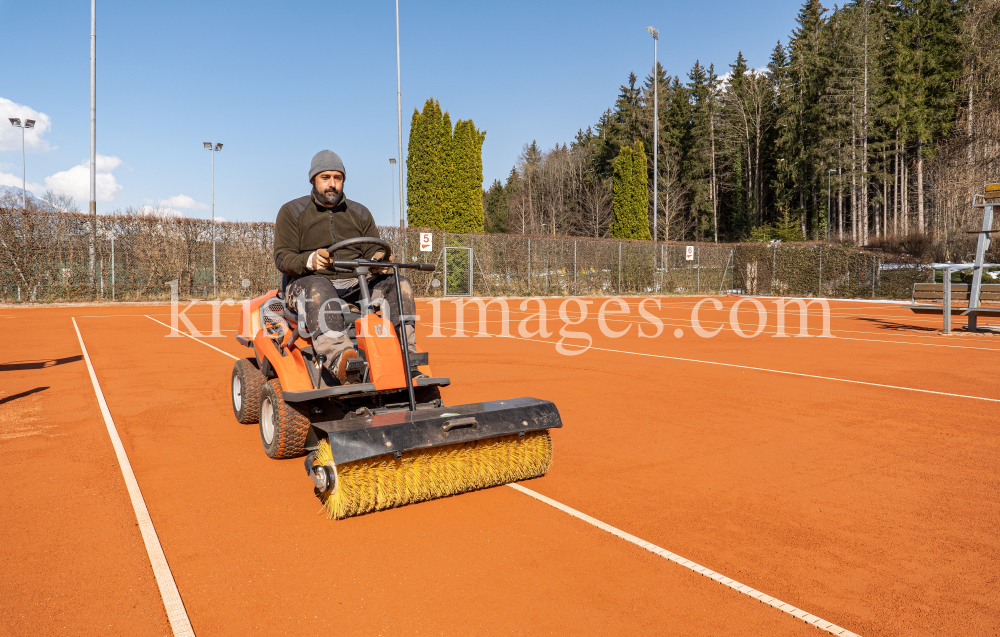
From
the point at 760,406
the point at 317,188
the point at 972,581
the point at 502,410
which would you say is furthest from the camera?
the point at 760,406

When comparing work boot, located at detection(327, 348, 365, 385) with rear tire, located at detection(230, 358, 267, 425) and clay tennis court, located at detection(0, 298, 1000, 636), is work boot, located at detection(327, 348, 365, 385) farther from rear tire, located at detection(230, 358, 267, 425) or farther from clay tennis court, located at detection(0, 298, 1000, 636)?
rear tire, located at detection(230, 358, 267, 425)

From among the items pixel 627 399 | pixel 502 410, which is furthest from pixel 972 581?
pixel 627 399

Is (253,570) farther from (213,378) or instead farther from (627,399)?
(213,378)

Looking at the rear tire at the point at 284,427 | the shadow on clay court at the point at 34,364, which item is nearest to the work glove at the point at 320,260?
the rear tire at the point at 284,427

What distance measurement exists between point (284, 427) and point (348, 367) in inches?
29.7

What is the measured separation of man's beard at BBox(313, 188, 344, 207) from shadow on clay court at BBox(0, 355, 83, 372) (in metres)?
6.29

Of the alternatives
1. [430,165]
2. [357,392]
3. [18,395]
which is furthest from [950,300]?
[430,165]

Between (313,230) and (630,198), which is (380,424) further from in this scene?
(630,198)

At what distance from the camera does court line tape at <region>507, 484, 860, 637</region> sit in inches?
92.9

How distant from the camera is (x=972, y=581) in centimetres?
270

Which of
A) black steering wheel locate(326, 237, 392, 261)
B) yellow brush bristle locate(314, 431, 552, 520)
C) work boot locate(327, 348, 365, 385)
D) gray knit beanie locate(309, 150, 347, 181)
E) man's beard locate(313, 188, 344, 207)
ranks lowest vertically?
yellow brush bristle locate(314, 431, 552, 520)

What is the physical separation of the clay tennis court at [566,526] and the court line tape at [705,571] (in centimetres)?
2

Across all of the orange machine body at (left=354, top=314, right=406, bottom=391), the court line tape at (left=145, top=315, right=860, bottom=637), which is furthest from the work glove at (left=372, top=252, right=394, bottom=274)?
the court line tape at (left=145, top=315, right=860, bottom=637)

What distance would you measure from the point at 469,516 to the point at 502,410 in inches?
23.7
